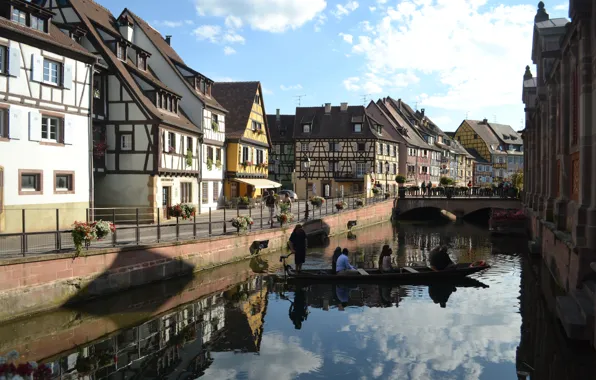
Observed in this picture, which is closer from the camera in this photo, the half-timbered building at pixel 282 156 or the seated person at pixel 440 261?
the seated person at pixel 440 261

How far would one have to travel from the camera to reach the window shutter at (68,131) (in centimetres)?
2391

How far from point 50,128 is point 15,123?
2.13 m

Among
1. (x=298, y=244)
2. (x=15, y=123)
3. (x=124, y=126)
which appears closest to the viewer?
(x=15, y=123)

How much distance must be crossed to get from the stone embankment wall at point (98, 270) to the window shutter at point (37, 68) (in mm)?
8515

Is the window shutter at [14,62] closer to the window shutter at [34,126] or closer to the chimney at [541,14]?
the window shutter at [34,126]

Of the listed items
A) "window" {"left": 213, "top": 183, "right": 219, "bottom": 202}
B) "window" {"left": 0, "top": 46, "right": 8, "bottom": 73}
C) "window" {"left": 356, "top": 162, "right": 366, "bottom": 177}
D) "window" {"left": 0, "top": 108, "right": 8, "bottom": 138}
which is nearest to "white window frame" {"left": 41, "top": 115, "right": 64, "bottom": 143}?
"window" {"left": 0, "top": 108, "right": 8, "bottom": 138}

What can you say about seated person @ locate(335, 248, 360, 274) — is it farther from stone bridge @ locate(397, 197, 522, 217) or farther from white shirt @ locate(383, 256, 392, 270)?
stone bridge @ locate(397, 197, 522, 217)

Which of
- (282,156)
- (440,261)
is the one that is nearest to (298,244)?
(440,261)

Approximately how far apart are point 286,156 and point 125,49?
36801 millimetres

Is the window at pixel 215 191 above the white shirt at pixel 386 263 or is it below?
above

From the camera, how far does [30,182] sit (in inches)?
882

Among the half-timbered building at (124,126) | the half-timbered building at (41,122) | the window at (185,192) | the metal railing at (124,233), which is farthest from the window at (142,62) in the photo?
the metal railing at (124,233)

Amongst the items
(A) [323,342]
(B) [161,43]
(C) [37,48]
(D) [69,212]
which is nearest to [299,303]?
(A) [323,342]

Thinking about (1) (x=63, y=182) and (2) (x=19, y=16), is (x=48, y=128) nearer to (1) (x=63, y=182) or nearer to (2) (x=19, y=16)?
(1) (x=63, y=182)
